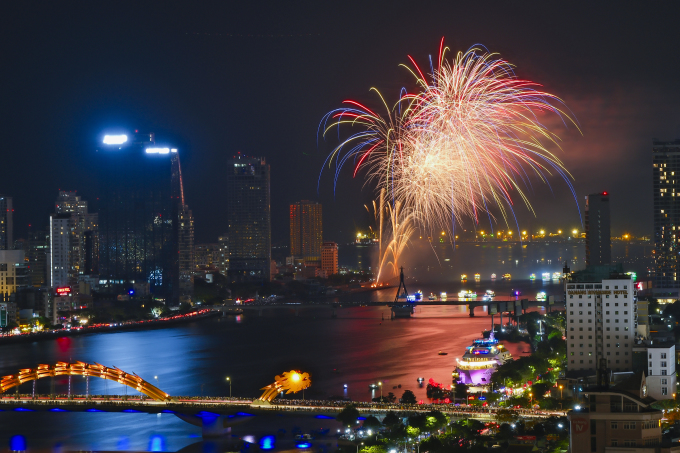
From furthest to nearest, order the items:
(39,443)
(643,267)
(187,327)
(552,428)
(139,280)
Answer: (643,267)
(139,280)
(187,327)
(39,443)
(552,428)

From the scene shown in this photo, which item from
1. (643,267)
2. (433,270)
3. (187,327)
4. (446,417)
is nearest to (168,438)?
(446,417)

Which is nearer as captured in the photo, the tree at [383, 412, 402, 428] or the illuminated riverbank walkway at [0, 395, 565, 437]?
the tree at [383, 412, 402, 428]

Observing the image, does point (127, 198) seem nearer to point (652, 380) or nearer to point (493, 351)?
point (493, 351)

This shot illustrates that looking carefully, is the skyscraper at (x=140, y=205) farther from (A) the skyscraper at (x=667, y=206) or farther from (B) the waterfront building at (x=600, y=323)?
(B) the waterfront building at (x=600, y=323)

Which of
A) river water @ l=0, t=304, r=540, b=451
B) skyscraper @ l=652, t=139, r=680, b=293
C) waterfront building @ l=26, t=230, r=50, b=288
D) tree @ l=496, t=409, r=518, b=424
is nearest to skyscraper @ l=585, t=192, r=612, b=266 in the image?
skyscraper @ l=652, t=139, r=680, b=293

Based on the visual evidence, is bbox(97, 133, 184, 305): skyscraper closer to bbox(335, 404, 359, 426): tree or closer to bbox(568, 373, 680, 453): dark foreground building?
bbox(335, 404, 359, 426): tree

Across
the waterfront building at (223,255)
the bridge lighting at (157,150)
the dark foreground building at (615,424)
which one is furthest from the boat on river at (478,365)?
the waterfront building at (223,255)
